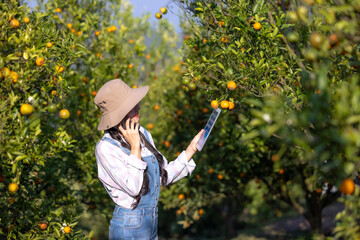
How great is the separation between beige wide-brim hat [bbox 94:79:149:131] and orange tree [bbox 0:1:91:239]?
0.37 meters

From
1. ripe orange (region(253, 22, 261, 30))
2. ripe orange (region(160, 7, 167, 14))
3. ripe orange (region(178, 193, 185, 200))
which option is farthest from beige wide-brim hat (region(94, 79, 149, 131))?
ripe orange (region(178, 193, 185, 200))

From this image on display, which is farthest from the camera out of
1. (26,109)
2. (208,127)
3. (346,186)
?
(208,127)

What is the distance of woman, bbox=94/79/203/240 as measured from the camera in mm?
2646

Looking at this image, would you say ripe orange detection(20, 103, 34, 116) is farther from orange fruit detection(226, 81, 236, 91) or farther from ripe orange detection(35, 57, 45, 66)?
orange fruit detection(226, 81, 236, 91)

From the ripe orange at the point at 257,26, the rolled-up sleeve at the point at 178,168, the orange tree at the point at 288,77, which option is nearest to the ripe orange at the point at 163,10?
the orange tree at the point at 288,77

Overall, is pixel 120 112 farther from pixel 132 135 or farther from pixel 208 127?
pixel 208 127

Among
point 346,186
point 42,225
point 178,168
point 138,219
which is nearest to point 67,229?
point 42,225

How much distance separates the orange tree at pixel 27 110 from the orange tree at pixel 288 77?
47.8 inches

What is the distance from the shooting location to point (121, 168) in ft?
8.71

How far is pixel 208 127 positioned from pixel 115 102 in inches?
29.4

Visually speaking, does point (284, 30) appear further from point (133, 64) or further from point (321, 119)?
point (133, 64)

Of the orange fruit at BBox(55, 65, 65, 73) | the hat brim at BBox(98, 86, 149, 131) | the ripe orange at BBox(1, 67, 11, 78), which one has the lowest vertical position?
the hat brim at BBox(98, 86, 149, 131)

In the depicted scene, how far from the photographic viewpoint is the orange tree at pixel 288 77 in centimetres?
162

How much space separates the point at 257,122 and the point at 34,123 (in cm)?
154
